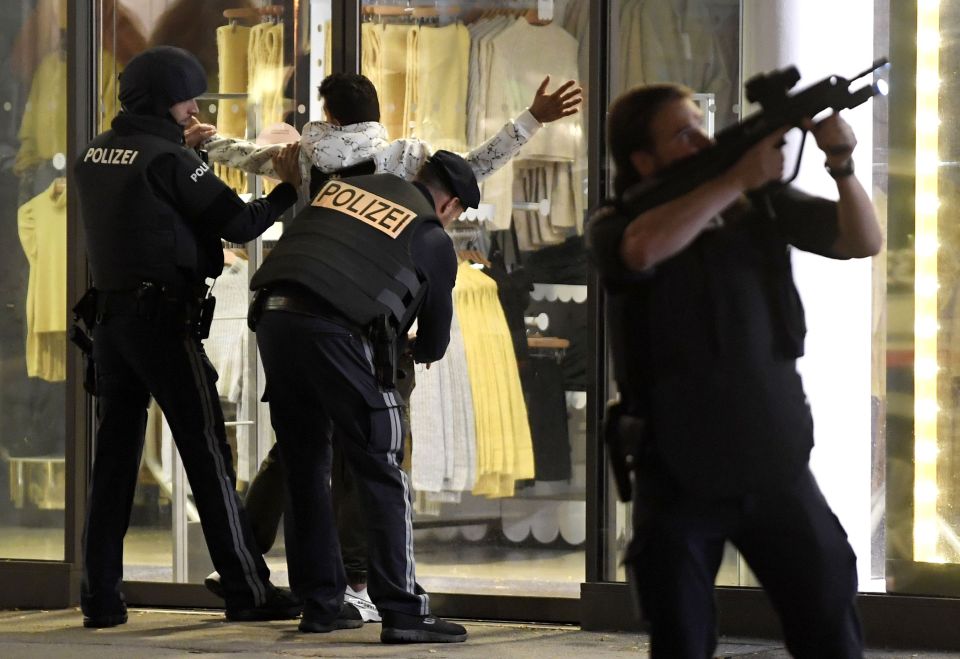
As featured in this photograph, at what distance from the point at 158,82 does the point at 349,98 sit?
0.56 meters

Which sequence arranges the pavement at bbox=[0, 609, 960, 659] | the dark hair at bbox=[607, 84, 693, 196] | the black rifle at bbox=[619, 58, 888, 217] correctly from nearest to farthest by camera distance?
the black rifle at bbox=[619, 58, 888, 217] → the dark hair at bbox=[607, 84, 693, 196] → the pavement at bbox=[0, 609, 960, 659]

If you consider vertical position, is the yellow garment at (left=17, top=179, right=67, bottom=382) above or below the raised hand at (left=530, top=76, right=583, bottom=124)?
below

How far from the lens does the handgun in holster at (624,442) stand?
2.29 metres

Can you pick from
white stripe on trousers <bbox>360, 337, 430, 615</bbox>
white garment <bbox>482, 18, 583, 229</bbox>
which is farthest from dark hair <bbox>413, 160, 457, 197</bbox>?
white garment <bbox>482, 18, 583, 229</bbox>

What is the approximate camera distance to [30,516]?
17.0ft

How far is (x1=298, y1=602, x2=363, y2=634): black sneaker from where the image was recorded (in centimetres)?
429

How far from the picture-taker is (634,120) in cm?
235

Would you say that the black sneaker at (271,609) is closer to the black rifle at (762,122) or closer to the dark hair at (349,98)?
the dark hair at (349,98)

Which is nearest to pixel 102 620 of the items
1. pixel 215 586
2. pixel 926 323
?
pixel 215 586

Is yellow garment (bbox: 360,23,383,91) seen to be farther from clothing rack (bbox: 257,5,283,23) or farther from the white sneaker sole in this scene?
the white sneaker sole

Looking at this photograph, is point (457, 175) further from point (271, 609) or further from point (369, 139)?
point (271, 609)

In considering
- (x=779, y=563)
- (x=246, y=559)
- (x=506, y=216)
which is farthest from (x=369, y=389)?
(x=779, y=563)

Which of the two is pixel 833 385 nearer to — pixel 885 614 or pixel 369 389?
pixel 885 614

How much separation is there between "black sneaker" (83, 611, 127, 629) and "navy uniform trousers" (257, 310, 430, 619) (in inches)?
28.2
